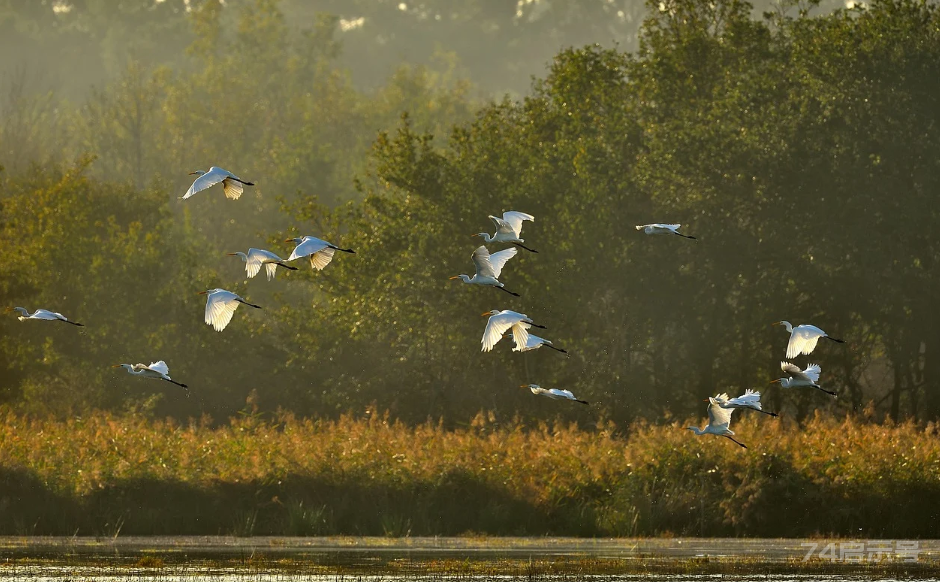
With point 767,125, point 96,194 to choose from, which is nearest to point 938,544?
point 767,125

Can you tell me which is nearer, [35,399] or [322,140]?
[35,399]

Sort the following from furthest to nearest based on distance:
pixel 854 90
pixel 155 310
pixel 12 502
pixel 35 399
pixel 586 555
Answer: pixel 155 310, pixel 35 399, pixel 854 90, pixel 12 502, pixel 586 555

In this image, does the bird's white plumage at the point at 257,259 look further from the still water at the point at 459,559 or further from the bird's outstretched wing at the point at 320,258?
the still water at the point at 459,559

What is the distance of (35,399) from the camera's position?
46.1 meters

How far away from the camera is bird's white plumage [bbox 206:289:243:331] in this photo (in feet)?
73.6

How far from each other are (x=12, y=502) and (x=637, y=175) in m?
20.6

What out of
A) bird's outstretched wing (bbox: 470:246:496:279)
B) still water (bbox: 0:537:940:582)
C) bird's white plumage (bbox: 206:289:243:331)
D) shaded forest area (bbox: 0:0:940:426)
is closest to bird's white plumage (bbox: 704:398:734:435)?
still water (bbox: 0:537:940:582)

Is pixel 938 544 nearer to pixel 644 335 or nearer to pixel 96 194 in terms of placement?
pixel 644 335

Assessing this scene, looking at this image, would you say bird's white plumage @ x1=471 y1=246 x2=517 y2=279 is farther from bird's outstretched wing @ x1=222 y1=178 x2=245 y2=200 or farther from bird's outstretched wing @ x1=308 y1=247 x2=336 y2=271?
bird's outstretched wing @ x1=222 y1=178 x2=245 y2=200

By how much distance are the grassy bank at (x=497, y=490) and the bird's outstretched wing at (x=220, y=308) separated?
18.6ft

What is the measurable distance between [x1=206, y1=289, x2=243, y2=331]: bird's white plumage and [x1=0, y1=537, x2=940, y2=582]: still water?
3398mm

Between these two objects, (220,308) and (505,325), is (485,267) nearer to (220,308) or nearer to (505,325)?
(505,325)

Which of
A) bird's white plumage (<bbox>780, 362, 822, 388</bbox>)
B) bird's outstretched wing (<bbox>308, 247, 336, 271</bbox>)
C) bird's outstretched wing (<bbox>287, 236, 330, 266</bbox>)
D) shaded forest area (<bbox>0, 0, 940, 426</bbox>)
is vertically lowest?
bird's white plumage (<bbox>780, 362, 822, 388</bbox>)

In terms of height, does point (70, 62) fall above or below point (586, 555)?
above
